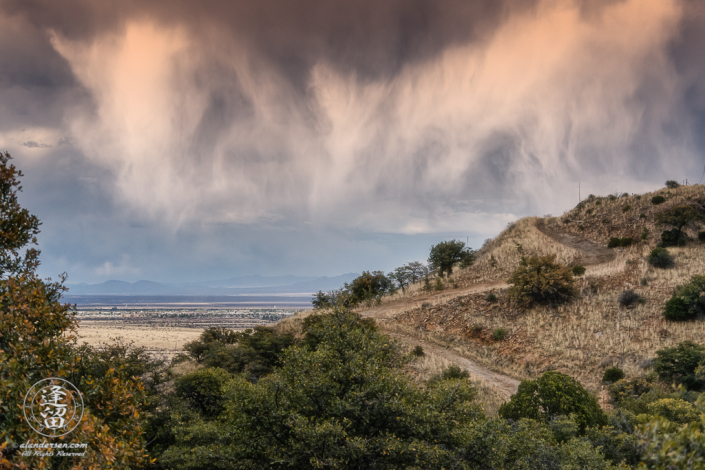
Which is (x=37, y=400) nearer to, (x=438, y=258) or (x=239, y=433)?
(x=239, y=433)

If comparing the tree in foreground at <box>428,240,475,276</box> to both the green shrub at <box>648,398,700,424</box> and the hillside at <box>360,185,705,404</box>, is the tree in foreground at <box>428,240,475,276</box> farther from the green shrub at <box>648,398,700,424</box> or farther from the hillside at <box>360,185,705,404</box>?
the green shrub at <box>648,398,700,424</box>

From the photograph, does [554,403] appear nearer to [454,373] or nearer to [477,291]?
[454,373]

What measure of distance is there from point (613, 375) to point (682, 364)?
3.06 metres

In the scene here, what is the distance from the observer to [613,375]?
61.6 feet

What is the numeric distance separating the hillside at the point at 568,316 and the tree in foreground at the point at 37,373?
22.2 meters

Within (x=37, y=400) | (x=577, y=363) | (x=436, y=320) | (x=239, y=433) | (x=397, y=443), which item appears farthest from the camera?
(x=436, y=320)

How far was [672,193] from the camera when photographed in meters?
44.9

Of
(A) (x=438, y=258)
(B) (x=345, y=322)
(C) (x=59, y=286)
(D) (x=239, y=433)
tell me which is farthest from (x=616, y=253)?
(C) (x=59, y=286)

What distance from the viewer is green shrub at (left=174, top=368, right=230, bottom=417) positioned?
17.7 meters

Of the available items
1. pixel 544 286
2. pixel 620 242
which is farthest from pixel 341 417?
pixel 620 242

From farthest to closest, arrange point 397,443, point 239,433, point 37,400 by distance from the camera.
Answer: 1. point 239,433
2. point 397,443
3. point 37,400

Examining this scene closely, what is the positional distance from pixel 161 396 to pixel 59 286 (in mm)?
14487

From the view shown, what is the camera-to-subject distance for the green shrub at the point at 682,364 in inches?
Answer: 649

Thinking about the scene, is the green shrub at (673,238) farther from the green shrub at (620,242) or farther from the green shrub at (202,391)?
the green shrub at (202,391)
